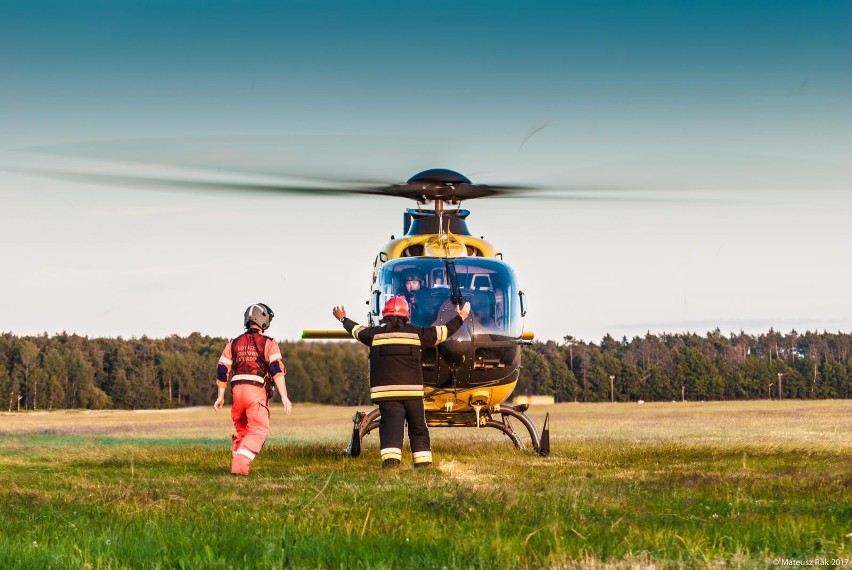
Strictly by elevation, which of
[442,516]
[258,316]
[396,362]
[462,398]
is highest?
[258,316]

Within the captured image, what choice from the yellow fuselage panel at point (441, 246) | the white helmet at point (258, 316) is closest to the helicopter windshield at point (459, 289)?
the yellow fuselage panel at point (441, 246)

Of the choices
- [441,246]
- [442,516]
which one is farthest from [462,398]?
[442,516]

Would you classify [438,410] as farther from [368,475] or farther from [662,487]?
[662,487]

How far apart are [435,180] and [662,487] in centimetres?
727

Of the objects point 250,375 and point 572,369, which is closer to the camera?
point 250,375

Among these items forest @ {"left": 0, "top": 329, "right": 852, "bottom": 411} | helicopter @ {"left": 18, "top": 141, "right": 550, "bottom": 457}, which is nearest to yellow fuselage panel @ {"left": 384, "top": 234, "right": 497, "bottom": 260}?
helicopter @ {"left": 18, "top": 141, "right": 550, "bottom": 457}

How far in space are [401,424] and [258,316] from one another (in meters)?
2.28

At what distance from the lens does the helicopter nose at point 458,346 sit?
1402 cm

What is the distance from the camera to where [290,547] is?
19.2ft

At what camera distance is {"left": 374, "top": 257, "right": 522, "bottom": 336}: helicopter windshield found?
1420 cm

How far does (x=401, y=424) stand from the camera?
12.3 meters

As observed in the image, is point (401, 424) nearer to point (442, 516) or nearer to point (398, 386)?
point (398, 386)

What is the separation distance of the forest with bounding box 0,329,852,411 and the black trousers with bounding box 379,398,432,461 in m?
23.3

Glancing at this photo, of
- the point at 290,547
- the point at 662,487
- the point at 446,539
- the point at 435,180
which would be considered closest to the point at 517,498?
the point at 662,487
